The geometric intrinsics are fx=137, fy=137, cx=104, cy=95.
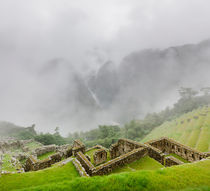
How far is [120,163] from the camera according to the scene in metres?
10.9

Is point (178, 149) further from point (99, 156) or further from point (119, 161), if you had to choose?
point (99, 156)

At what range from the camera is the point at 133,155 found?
1177 cm

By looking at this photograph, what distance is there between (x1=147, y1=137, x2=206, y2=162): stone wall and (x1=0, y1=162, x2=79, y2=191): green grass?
33.6ft

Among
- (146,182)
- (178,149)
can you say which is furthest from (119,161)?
(178,149)

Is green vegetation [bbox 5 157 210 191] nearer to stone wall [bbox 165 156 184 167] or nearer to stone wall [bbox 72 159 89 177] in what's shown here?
stone wall [bbox 72 159 89 177]

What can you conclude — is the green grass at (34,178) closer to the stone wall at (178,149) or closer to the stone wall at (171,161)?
the stone wall at (171,161)

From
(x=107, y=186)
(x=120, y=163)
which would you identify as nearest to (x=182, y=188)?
(x=107, y=186)

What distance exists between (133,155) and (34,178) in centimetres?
758

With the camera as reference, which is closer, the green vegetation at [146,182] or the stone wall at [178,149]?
the green vegetation at [146,182]

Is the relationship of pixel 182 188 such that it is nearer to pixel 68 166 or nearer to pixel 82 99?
pixel 68 166

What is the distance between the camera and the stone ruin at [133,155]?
396 inches

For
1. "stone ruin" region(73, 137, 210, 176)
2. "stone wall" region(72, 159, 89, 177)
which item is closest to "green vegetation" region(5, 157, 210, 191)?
"stone wall" region(72, 159, 89, 177)

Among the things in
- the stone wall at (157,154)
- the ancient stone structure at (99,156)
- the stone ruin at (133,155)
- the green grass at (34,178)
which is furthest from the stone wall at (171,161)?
the green grass at (34,178)

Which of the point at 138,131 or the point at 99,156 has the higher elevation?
the point at 138,131
